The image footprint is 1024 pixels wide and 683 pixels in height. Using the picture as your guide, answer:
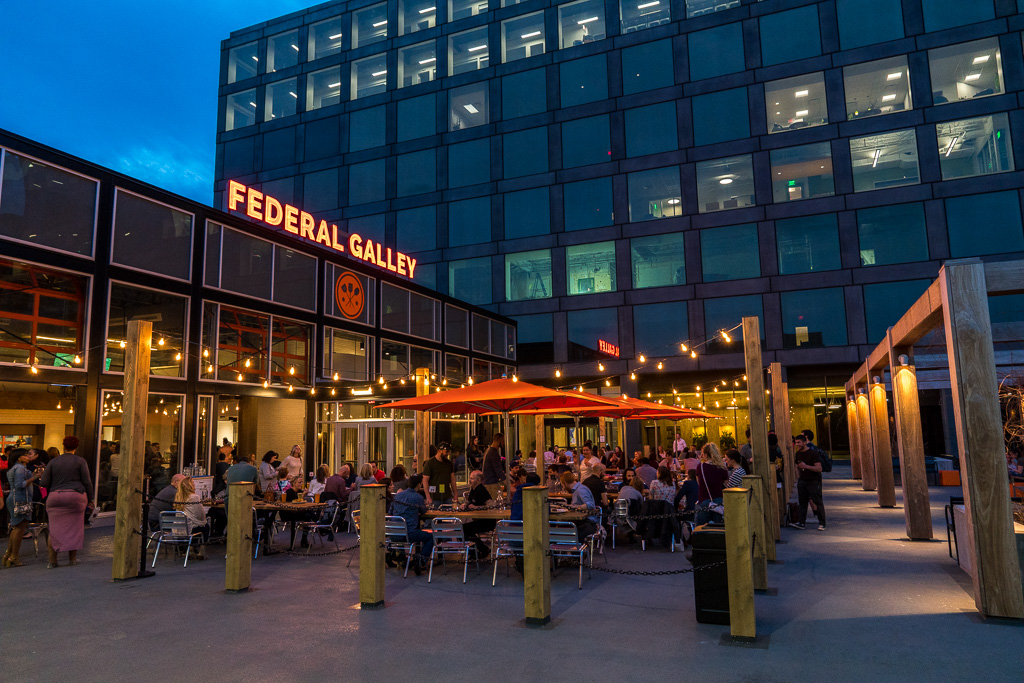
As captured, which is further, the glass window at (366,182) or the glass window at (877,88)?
the glass window at (366,182)

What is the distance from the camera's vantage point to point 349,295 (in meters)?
21.5

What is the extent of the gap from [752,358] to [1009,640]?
4.69 meters

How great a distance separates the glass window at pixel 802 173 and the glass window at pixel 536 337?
1144cm

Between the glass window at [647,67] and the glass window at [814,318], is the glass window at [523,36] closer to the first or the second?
the glass window at [647,67]

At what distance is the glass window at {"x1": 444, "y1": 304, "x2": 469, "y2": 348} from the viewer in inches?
1052

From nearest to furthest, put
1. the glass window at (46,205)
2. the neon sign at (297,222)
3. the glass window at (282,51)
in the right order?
1. the glass window at (46,205)
2. the neon sign at (297,222)
3. the glass window at (282,51)

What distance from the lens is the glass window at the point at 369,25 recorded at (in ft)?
123

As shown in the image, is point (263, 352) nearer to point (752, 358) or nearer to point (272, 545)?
point (272, 545)

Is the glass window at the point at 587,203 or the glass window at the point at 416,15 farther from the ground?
the glass window at the point at 416,15

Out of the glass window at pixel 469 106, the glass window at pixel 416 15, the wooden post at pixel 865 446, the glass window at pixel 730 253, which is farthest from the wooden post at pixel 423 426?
the glass window at pixel 416 15

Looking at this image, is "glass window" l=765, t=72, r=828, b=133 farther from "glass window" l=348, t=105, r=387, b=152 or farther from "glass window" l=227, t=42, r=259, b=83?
"glass window" l=227, t=42, r=259, b=83

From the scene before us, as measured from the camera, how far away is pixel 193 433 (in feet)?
53.0

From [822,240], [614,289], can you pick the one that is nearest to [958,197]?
[822,240]

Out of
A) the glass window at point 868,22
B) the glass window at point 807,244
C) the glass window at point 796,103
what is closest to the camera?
the glass window at point 807,244
